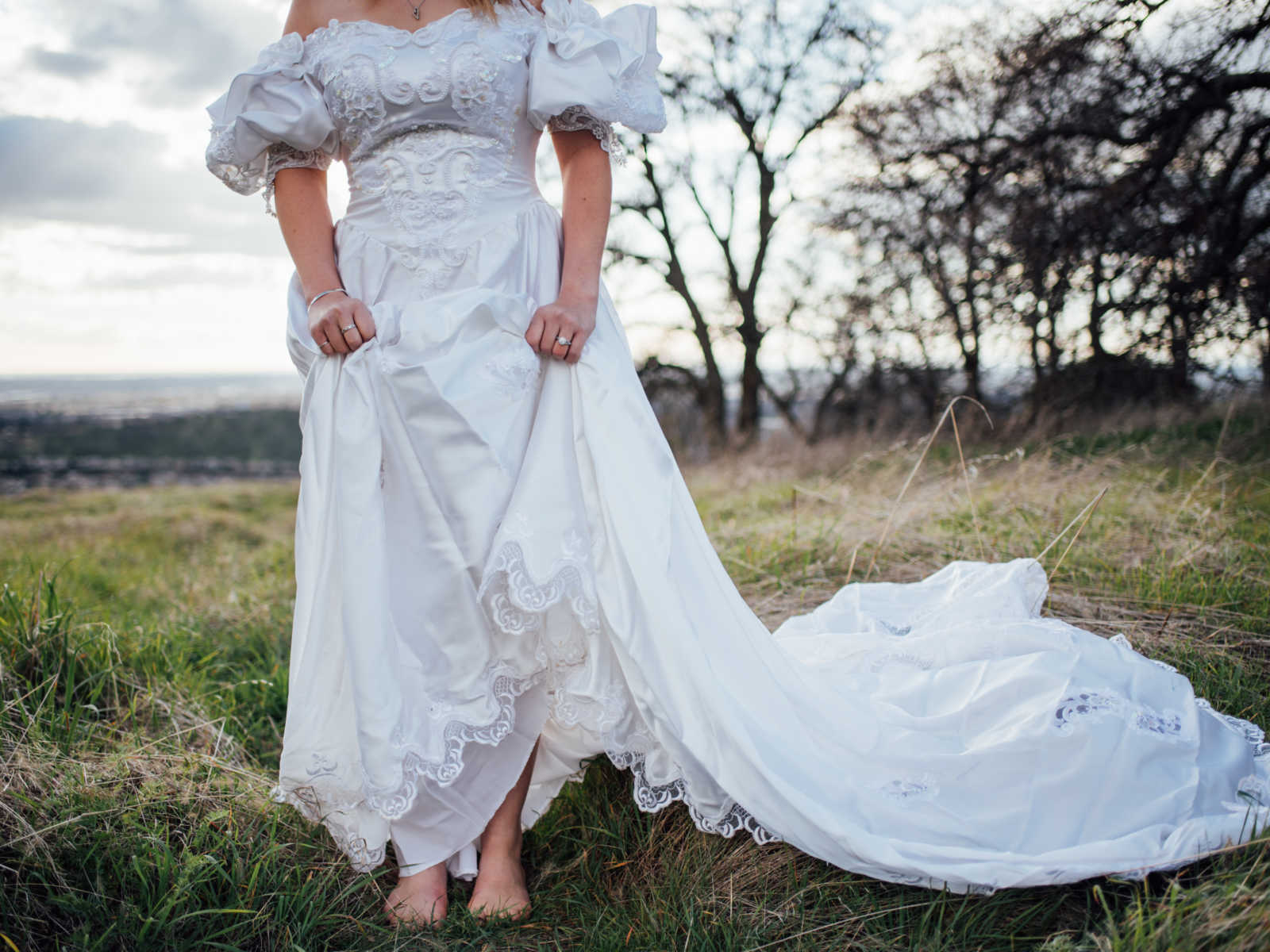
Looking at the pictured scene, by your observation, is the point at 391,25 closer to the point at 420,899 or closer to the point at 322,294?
the point at 322,294

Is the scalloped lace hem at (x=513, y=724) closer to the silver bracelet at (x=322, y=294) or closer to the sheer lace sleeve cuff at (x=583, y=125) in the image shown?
the silver bracelet at (x=322, y=294)

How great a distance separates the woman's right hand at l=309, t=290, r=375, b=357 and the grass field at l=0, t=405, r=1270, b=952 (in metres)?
1.13

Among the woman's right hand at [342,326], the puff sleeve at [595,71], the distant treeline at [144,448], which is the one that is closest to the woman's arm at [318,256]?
the woman's right hand at [342,326]

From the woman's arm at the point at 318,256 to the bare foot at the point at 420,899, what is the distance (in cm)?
116

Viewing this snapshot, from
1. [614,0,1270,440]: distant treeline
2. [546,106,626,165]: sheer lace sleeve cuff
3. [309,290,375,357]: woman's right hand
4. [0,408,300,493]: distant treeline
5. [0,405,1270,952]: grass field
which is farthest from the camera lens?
[0,408,300,493]: distant treeline

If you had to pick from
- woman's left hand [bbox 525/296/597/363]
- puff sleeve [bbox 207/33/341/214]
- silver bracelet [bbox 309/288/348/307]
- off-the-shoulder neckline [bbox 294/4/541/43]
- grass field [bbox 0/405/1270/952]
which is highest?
off-the-shoulder neckline [bbox 294/4/541/43]

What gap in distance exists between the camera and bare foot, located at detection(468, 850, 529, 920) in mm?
1762

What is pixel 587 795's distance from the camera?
2199 mm

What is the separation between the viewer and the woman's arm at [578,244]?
176cm

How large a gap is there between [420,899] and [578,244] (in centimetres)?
150

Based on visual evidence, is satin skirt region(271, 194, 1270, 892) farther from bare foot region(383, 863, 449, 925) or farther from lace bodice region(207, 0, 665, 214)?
lace bodice region(207, 0, 665, 214)

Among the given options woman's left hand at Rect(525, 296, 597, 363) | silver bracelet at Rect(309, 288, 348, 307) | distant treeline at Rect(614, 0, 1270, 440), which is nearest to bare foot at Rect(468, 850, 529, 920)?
woman's left hand at Rect(525, 296, 597, 363)

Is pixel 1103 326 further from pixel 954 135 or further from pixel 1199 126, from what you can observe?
pixel 954 135

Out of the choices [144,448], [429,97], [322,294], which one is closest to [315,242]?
[322,294]
